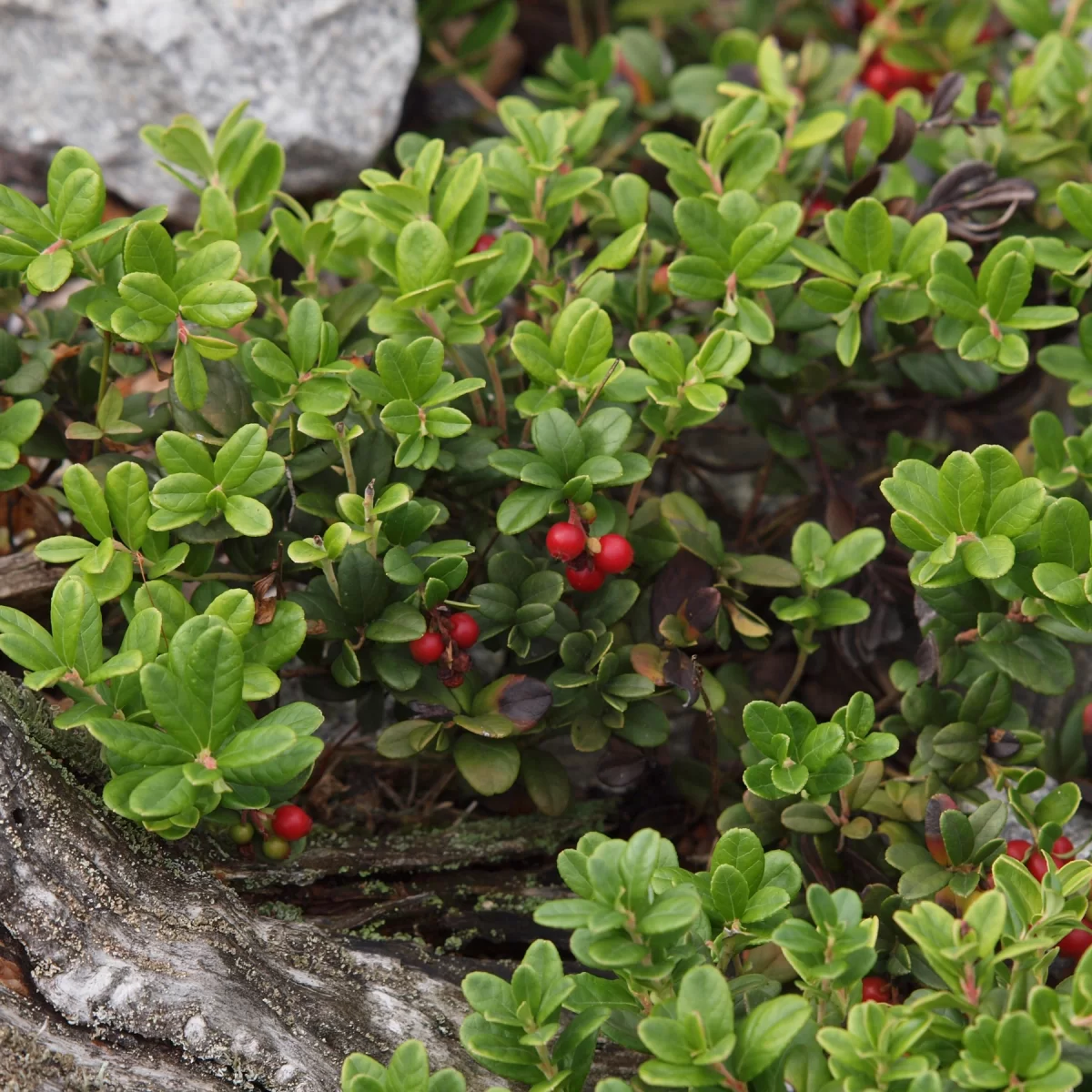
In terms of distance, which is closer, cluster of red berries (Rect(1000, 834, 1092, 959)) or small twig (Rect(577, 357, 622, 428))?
cluster of red berries (Rect(1000, 834, 1092, 959))

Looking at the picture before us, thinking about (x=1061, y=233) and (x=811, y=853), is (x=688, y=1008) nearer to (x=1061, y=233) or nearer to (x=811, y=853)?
(x=811, y=853)

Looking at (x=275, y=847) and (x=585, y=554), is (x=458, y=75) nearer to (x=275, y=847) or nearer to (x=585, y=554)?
(x=585, y=554)

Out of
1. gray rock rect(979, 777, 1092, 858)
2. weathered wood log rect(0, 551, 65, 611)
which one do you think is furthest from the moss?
gray rock rect(979, 777, 1092, 858)

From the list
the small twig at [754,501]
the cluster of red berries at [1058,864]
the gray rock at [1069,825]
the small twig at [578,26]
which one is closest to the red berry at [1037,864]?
the cluster of red berries at [1058,864]

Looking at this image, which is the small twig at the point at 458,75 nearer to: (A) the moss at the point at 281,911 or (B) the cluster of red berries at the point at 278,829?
(B) the cluster of red berries at the point at 278,829

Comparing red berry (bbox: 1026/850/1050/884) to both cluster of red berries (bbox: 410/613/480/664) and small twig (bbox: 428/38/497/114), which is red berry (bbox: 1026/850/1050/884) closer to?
cluster of red berries (bbox: 410/613/480/664)

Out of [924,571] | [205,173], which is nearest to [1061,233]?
[924,571]

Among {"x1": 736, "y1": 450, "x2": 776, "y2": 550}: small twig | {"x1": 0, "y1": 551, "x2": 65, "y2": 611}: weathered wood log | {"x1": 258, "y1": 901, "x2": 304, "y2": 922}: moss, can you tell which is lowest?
{"x1": 258, "y1": 901, "x2": 304, "y2": 922}: moss
